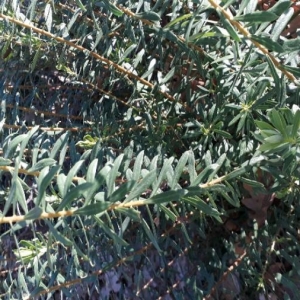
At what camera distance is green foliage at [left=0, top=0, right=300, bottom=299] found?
885 mm

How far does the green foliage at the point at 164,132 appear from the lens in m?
0.89

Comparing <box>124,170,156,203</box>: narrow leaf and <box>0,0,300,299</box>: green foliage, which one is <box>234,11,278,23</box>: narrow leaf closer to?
<box>0,0,300,299</box>: green foliage

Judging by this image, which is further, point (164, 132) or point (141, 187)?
point (164, 132)

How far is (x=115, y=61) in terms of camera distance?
1.16m

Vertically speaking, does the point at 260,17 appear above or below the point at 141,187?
above

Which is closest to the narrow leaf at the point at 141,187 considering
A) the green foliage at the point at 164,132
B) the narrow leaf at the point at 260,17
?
the green foliage at the point at 164,132

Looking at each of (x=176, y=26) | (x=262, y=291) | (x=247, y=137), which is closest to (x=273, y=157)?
(x=247, y=137)

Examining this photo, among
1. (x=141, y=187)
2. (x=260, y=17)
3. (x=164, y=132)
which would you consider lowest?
(x=164, y=132)

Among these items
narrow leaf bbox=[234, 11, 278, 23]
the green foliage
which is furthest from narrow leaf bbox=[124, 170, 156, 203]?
narrow leaf bbox=[234, 11, 278, 23]

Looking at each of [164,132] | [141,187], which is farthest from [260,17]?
[164,132]

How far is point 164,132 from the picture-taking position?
121 centimetres

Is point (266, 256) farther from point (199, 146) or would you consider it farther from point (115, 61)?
point (115, 61)

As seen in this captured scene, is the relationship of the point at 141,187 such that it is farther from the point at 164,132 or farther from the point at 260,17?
the point at 164,132

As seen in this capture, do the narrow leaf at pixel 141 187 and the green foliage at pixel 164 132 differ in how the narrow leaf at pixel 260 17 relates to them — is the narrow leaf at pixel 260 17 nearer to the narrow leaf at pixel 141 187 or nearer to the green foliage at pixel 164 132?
the green foliage at pixel 164 132
